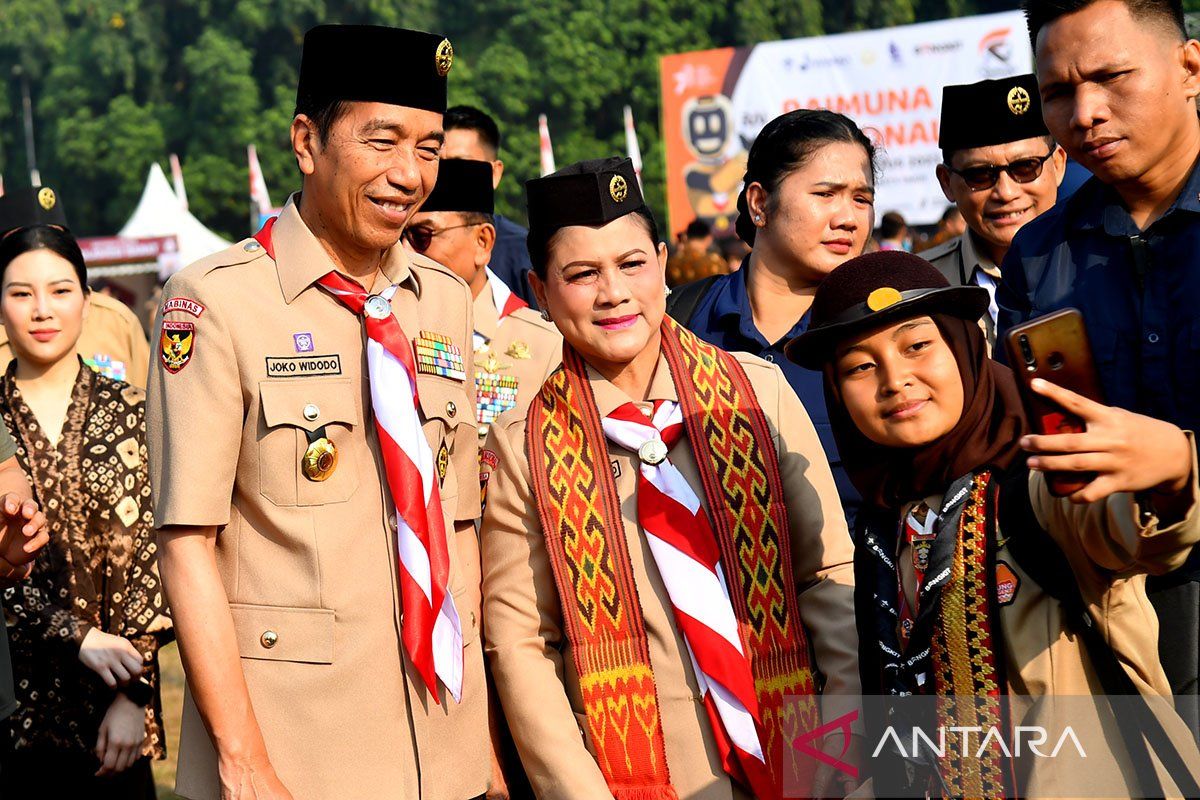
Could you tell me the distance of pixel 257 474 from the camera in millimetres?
2908

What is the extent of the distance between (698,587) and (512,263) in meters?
3.36

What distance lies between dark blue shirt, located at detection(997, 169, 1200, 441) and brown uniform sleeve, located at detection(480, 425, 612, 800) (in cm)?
124

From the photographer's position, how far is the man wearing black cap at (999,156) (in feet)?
15.1

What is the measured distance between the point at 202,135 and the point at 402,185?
A: 4561 cm

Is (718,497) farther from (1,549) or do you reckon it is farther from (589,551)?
(1,549)

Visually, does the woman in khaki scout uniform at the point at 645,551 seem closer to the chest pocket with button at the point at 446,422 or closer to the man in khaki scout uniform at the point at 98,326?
the chest pocket with button at the point at 446,422

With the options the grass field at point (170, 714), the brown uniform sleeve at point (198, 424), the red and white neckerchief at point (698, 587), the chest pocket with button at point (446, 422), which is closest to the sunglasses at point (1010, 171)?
the red and white neckerchief at point (698, 587)

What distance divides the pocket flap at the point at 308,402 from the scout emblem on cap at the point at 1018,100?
8.40 ft

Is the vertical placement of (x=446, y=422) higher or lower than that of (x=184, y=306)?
lower

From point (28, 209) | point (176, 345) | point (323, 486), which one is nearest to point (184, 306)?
point (176, 345)

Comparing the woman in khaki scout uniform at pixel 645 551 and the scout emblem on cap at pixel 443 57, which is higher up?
the scout emblem on cap at pixel 443 57

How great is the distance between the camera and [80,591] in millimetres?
4418

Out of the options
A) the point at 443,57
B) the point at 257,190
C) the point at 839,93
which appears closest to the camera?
the point at 443,57
